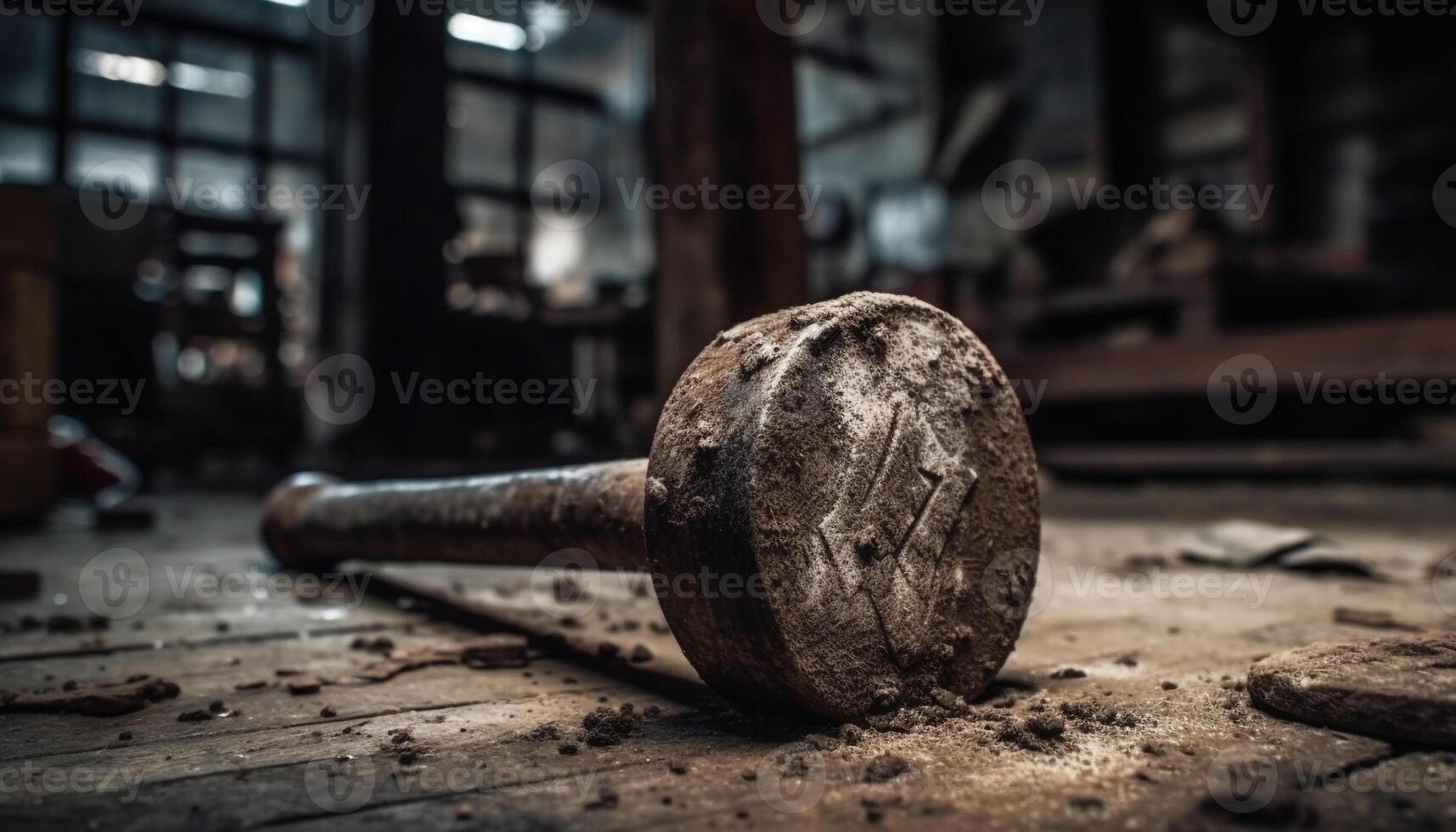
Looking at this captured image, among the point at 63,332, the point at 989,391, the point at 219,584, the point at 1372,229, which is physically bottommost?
the point at 219,584

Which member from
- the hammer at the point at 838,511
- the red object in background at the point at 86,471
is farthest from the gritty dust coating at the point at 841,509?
the red object in background at the point at 86,471

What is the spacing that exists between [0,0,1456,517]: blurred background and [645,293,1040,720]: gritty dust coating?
1712 millimetres

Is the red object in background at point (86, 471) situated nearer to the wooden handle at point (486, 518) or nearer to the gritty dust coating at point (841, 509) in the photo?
the wooden handle at point (486, 518)

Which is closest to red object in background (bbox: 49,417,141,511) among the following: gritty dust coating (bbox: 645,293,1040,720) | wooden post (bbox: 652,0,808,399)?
wooden post (bbox: 652,0,808,399)

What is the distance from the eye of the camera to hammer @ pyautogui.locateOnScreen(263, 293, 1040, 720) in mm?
1222

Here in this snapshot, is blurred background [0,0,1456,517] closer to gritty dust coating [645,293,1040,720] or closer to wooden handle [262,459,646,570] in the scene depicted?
wooden handle [262,459,646,570]

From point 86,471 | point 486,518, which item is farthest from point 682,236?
point 86,471

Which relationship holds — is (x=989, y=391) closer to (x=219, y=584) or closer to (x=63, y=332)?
(x=219, y=584)

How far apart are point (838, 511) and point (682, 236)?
6.67 ft

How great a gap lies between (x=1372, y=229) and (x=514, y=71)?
11.5 meters

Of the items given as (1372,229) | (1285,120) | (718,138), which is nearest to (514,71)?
(1285,120)

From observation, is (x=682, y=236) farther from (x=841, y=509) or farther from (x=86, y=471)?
(x=86, y=471)

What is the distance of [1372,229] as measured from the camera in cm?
686

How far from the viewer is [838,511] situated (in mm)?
1271
